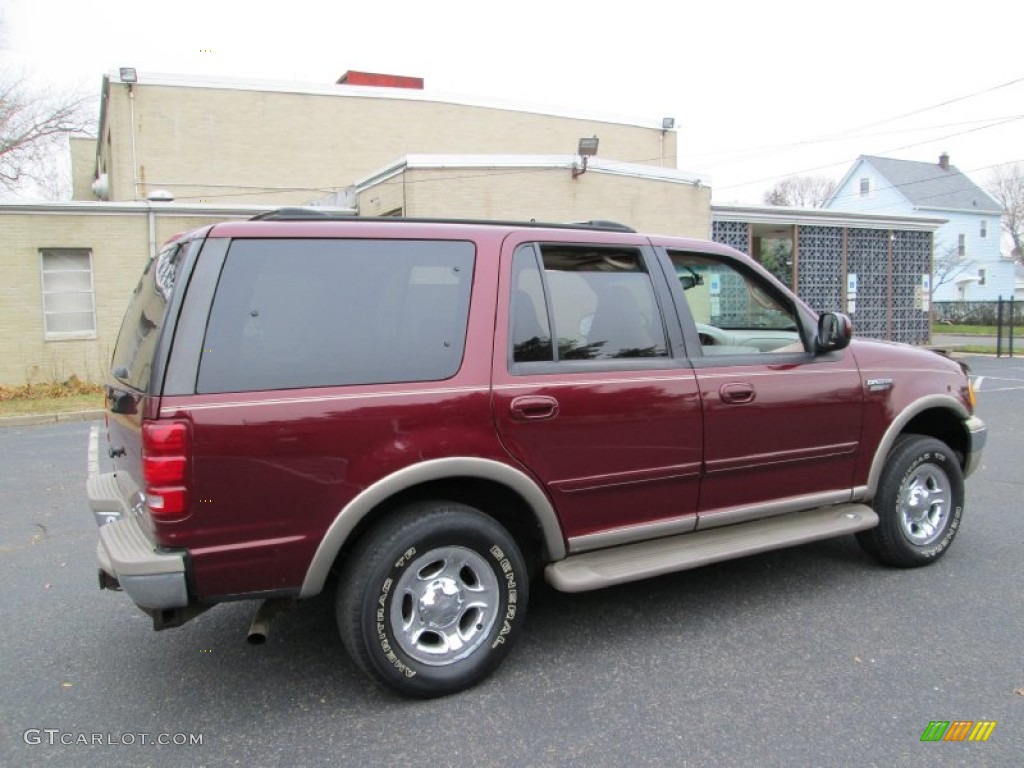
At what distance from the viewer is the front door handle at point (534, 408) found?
3.26 metres

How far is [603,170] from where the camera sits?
15.9m

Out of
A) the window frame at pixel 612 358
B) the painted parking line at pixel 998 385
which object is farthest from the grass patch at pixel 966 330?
the window frame at pixel 612 358

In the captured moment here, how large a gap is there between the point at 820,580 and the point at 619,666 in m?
1.62

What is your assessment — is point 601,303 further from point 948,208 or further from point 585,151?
point 948,208

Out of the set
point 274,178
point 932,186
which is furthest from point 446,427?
point 932,186

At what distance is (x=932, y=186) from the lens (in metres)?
46.1

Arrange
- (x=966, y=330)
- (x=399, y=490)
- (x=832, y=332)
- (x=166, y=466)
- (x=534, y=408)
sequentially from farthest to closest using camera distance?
(x=966, y=330) < (x=832, y=332) < (x=534, y=408) < (x=399, y=490) < (x=166, y=466)

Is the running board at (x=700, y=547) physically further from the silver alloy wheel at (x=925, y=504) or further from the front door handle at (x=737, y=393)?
the front door handle at (x=737, y=393)

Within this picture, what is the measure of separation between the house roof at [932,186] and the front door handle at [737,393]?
154 ft

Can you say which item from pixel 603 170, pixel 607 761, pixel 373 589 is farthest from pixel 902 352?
pixel 603 170

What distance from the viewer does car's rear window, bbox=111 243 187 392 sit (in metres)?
2.97

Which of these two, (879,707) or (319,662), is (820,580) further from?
(319,662)

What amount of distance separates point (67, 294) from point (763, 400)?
50.3 feet

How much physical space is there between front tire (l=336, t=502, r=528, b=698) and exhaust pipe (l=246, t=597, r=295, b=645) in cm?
30
